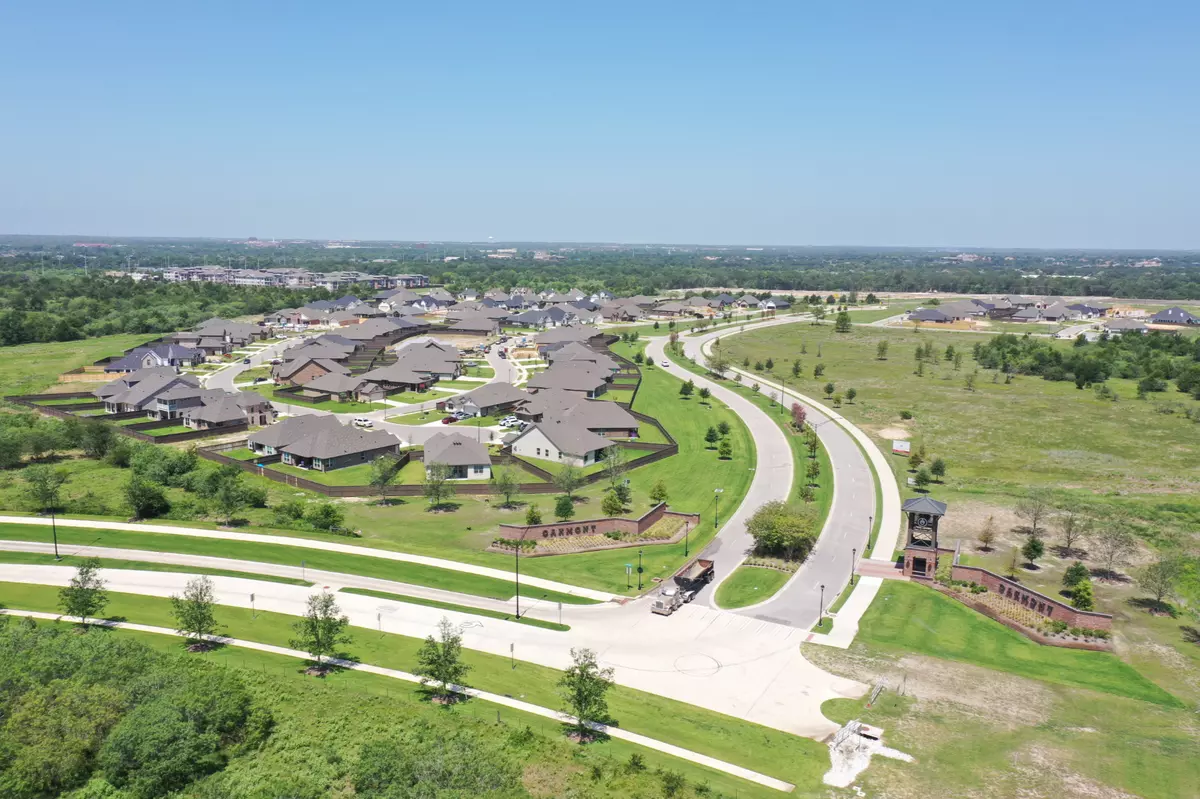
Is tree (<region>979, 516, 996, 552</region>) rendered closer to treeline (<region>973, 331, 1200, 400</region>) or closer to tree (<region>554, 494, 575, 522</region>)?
tree (<region>554, 494, 575, 522</region>)

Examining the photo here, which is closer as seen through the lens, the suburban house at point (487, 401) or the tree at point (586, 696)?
the tree at point (586, 696)

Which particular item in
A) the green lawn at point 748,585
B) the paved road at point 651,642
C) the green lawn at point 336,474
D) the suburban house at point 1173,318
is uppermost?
the suburban house at point 1173,318

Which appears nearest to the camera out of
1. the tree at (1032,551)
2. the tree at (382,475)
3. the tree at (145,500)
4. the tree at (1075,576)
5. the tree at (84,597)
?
the tree at (84,597)

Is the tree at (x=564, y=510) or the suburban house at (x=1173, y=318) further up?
the suburban house at (x=1173, y=318)

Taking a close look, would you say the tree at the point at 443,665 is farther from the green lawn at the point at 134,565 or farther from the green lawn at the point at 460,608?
the green lawn at the point at 134,565

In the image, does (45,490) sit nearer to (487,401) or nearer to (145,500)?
(145,500)

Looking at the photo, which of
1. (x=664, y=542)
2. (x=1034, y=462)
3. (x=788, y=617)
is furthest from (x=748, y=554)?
(x=1034, y=462)

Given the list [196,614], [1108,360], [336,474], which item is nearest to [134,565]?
[196,614]

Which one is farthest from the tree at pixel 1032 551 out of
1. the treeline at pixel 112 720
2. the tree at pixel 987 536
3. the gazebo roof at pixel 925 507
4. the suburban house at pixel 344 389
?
the suburban house at pixel 344 389
